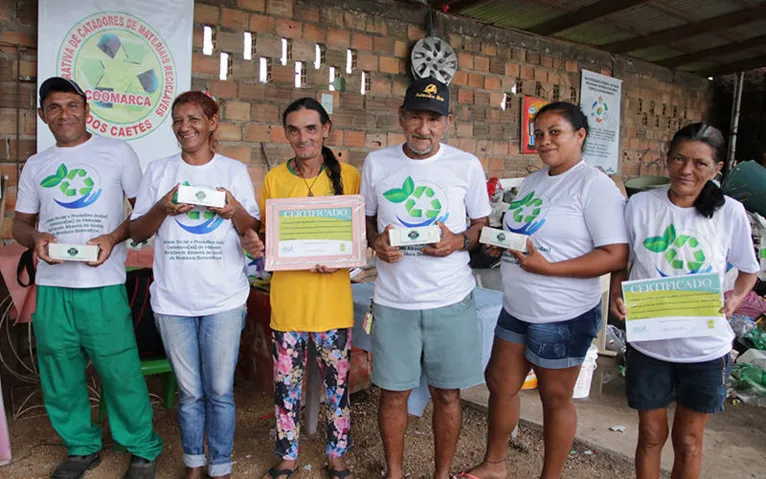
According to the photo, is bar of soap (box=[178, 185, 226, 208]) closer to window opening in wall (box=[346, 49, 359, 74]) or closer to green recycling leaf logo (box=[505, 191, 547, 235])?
green recycling leaf logo (box=[505, 191, 547, 235])

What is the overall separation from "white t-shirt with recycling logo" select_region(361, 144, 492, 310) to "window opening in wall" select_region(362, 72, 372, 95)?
293 cm

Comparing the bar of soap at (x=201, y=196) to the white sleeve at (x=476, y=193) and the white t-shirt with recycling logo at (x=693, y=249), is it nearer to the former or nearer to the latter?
the white sleeve at (x=476, y=193)

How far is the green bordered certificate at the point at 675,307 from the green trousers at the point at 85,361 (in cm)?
215

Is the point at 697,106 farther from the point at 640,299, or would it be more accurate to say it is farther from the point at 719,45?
the point at 640,299

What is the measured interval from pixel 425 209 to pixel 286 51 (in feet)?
9.60

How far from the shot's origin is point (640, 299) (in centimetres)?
211

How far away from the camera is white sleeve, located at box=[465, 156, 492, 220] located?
94.7 inches

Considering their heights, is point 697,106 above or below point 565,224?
above

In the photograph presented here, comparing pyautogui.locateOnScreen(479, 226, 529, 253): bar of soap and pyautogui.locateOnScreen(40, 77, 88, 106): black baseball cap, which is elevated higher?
pyautogui.locateOnScreen(40, 77, 88, 106): black baseball cap

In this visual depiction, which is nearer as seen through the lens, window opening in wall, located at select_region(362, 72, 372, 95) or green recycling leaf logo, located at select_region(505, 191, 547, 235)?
green recycling leaf logo, located at select_region(505, 191, 547, 235)

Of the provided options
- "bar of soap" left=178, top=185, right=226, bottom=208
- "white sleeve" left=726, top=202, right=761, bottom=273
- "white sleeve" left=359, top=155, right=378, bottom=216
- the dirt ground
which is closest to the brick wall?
the dirt ground

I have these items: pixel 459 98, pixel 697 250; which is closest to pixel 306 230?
pixel 697 250

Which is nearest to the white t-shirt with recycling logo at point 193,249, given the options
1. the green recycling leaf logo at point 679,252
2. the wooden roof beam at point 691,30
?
the green recycling leaf logo at point 679,252

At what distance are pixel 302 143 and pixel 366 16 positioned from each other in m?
3.12
